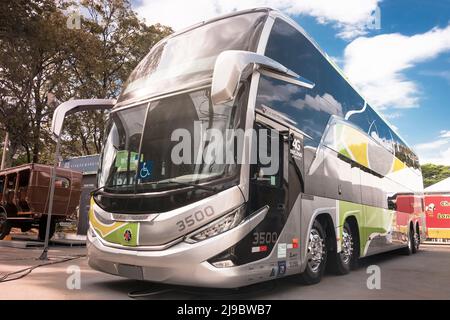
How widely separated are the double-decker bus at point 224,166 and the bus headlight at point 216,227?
0.01m

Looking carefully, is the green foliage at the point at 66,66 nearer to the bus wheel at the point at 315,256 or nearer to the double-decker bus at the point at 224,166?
the double-decker bus at the point at 224,166

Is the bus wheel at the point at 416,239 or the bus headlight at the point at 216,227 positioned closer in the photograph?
the bus headlight at the point at 216,227

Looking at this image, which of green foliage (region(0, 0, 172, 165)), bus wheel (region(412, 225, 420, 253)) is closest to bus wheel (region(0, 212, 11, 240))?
green foliage (region(0, 0, 172, 165))

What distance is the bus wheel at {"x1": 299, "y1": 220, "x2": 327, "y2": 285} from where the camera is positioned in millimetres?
6805

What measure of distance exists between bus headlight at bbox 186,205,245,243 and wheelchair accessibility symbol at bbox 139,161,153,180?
1.04m

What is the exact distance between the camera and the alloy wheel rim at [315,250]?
686cm

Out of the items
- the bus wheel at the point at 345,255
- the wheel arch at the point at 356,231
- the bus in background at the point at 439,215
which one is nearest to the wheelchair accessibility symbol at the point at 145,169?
the bus wheel at the point at 345,255

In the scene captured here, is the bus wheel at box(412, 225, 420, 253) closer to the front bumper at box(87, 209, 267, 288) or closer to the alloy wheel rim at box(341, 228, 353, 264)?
the alloy wheel rim at box(341, 228, 353, 264)

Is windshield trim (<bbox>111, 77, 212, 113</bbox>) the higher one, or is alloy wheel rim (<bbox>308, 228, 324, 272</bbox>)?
windshield trim (<bbox>111, 77, 212, 113</bbox>)

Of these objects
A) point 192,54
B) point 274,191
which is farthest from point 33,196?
point 274,191

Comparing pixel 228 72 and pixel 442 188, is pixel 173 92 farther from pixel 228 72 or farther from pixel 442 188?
pixel 442 188

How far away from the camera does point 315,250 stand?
7043 millimetres

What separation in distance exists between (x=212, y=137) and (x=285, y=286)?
2.83 m
